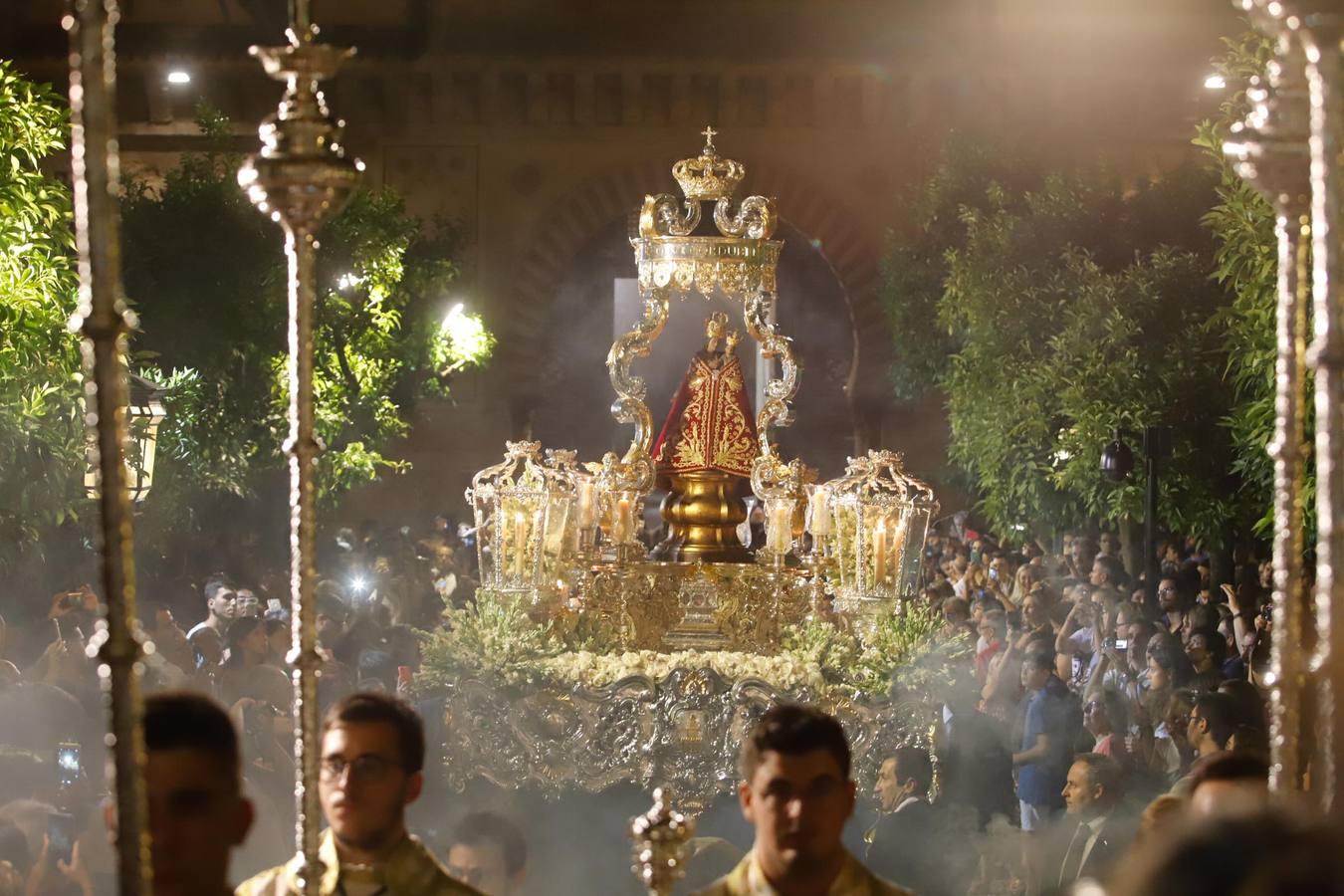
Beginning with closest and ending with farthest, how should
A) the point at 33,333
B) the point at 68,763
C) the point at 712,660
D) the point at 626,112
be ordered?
the point at 68,763, the point at 712,660, the point at 33,333, the point at 626,112

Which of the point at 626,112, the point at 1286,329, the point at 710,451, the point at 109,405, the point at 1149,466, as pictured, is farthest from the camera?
the point at 626,112

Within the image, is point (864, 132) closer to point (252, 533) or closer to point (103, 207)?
point (252, 533)

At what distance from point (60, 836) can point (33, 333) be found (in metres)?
4.56

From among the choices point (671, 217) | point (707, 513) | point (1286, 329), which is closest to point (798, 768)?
point (1286, 329)

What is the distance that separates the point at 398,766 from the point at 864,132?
21.4 m

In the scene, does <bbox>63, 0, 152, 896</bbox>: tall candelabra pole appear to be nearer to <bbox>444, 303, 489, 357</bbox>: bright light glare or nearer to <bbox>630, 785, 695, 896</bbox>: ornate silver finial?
<bbox>630, 785, 695, 896</bbox>: ornate silver finial

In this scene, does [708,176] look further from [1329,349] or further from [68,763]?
[1329,349]

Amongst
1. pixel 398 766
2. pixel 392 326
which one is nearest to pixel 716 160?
pixel 398 766

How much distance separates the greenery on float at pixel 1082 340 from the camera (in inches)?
603

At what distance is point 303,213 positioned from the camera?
3637mm

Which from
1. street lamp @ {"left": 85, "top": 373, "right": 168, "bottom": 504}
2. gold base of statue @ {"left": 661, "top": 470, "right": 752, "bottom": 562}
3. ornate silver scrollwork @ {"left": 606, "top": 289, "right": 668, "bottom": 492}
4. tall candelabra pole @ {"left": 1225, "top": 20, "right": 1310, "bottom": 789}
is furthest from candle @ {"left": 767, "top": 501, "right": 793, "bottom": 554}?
tall candelabra pole @ {"left": 1225, "top": 20, "right": 1310, "bottom": 789}

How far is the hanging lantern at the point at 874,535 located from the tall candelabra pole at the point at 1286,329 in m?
6.60

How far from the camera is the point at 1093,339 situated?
16.1m

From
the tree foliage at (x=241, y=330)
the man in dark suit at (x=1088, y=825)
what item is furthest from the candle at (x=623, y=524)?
the tree foliage at (x=241, y=330)
